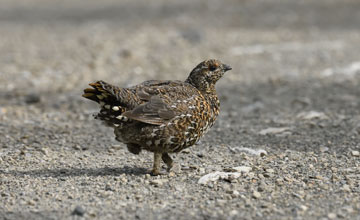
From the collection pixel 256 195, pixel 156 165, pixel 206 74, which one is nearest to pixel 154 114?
pixel 156 165

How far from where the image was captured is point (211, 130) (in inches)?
317

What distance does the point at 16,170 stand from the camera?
6047 mm

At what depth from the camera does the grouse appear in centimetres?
547

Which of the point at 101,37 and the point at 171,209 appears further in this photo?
the point at 101,37

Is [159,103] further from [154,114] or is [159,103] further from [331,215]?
[331,215]

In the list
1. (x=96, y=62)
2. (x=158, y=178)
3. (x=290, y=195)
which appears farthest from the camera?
(x=96, y=62)

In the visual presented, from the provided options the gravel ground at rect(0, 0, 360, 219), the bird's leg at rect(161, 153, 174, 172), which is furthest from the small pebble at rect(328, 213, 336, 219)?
the bird's leg at rect(161, 153, 174, 172)

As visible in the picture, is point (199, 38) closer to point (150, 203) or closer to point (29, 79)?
point (29, 79)

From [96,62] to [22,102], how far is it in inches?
134

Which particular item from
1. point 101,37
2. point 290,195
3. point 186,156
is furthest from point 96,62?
point 290,195

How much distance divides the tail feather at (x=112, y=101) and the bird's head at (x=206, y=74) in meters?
0.98

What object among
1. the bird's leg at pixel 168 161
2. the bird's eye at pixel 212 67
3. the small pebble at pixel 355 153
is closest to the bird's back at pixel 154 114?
the bird's leg at pixel 168 161

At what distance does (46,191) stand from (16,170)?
2.76 ft

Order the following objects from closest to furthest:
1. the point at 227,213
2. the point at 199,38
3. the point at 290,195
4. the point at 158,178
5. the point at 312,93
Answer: the point at 227,213
the point at 290,195
the point at 158,178
the point at 312,93
the point at 199,38
